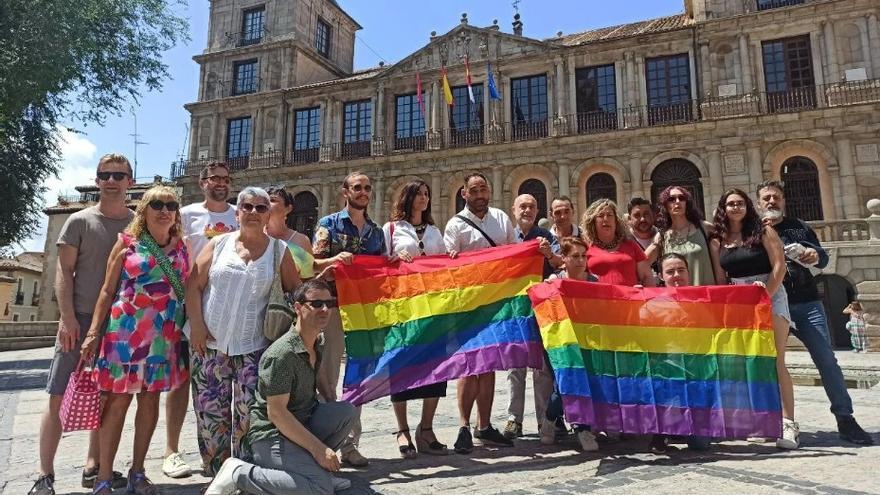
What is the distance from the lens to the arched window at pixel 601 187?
2042 cm

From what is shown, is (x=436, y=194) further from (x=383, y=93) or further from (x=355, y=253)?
(x=355, y=253)

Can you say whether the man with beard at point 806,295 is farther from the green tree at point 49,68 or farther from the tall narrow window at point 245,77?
the tall narrow window at point 245,77

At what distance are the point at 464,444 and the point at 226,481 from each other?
6.39 ft

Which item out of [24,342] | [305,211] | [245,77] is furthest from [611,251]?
[245,77]

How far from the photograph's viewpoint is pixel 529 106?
72.5 ft

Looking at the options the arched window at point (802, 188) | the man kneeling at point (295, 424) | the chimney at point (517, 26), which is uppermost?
the chimney at point (517, 26)

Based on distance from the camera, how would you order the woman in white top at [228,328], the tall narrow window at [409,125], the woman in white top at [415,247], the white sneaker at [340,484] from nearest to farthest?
the white sneaker at [340,484] → the woman in white top at [228,328] → the woman in white top at [415,247] → the tall narrow window at [409,125]

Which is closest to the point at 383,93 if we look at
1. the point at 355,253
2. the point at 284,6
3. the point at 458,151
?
the point at 458,151

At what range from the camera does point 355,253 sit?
4.40m

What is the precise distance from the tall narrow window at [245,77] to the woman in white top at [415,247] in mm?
25740

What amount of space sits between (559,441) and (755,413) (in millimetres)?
1495

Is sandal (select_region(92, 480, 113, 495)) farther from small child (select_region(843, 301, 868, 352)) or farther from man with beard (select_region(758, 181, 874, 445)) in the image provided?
small child (select_region(843, 301, 868, 352))

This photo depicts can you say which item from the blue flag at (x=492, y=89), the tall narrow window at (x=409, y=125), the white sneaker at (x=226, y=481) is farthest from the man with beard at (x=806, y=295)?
the tall narrow window at (x=409, y=125)

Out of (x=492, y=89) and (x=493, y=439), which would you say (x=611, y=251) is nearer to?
(x=493, y=439)
